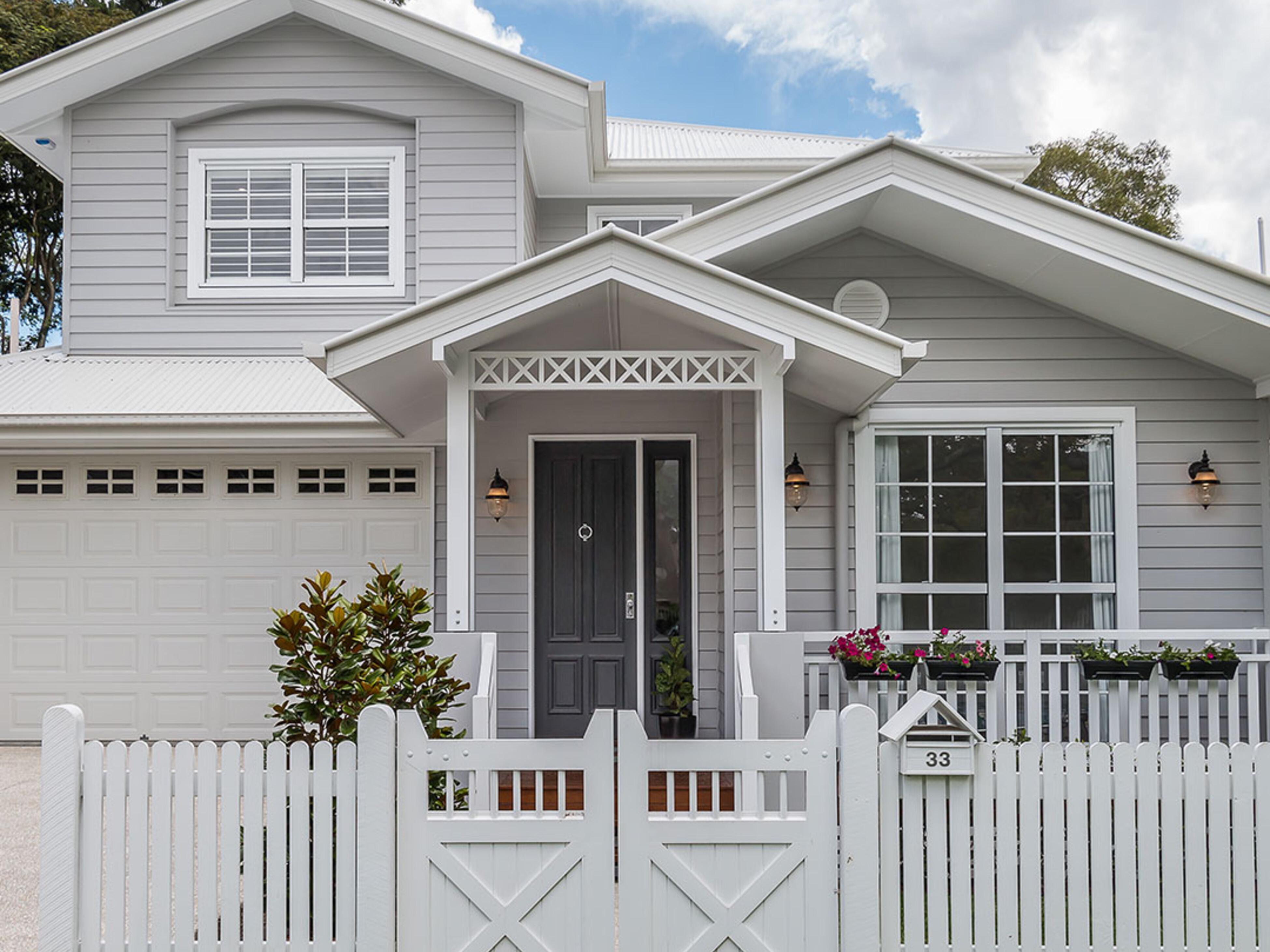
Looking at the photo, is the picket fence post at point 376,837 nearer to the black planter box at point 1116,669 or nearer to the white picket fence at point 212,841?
the white picket fence at point 212,841

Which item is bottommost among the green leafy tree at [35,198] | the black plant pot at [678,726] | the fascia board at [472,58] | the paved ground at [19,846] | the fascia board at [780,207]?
the paved ground at [19,846]

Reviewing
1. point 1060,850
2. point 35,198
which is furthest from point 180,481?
point 35,198

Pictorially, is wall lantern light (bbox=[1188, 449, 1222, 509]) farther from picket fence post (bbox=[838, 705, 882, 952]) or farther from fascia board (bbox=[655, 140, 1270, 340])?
picket fence post (bbox=[838, 705, 882, 952])

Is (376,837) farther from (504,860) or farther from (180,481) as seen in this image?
(180,481)

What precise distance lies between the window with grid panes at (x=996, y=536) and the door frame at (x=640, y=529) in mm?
1639

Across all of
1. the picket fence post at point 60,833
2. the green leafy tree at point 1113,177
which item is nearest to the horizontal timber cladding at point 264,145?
the picket fence post at point 60,833

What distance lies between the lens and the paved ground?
4.36 m

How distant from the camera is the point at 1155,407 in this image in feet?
22.6

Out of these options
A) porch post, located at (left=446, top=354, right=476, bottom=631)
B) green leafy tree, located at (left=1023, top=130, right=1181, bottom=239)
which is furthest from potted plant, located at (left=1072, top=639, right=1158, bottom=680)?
green leafy tree, located at (left=1023, top=130, right=1181, bottom=239)

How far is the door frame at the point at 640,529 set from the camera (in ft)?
26.2

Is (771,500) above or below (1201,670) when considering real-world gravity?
above

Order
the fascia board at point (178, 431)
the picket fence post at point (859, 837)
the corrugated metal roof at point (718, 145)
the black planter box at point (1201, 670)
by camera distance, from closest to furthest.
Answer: the picket fence post at point (859, 837) < the black planter box at point (1201, 670) < the fascia board at point (178, 431) < the corrugated metal roof at point (718, 145)

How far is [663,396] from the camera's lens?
26.6 ft

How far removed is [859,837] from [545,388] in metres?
3.06
